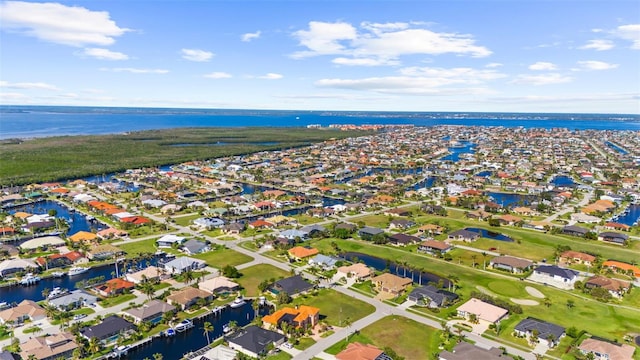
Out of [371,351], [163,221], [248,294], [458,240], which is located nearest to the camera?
[371,351]

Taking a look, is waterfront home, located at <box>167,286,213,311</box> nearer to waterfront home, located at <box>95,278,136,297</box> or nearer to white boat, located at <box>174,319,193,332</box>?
white boat, located at <box>174,319,193,332</box>

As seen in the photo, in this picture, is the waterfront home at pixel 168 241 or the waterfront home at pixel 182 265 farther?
the waterfront home at pixel 168 241

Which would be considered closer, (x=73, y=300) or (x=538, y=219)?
(x=73, y=300)

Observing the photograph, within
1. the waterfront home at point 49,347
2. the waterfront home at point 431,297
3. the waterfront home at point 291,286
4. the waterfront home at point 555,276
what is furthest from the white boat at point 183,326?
the waterfront home at point 555,276

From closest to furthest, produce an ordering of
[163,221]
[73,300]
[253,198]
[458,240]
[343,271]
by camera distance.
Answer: [73,300] < [343,271] < [458,240] < [163,221] < [253,198]

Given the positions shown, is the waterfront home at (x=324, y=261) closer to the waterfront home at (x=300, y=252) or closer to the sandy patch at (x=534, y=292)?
the waterfront home at (x=300, y=252)

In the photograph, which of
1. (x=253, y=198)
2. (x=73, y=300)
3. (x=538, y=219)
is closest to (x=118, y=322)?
(x=73, y=300)

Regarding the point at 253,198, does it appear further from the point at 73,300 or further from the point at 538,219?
the point at 538,219
